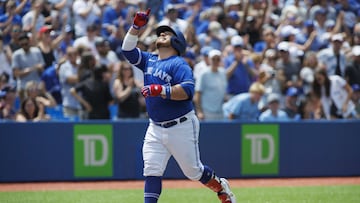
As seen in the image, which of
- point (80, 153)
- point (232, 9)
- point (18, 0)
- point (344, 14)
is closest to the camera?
point (80, 153)

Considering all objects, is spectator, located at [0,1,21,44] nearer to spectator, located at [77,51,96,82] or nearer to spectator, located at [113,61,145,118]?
spectator, located at [77,51,96,82]

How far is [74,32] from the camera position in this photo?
15906 millimetres

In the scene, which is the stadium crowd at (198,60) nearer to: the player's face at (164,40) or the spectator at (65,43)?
the spectator at (65,43)

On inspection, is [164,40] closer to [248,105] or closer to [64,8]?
[248,105]

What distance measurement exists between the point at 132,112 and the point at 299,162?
300 centimetres

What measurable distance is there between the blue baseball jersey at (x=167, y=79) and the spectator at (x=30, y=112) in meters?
5.12

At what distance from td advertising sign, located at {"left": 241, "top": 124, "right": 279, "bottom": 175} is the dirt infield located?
238mm

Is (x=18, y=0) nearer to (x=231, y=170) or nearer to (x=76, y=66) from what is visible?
(x=76, y=66)

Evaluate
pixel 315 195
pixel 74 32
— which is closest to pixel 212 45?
pixel 74 32

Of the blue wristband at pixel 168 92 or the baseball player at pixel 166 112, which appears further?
the baseball player at pixel 166 112

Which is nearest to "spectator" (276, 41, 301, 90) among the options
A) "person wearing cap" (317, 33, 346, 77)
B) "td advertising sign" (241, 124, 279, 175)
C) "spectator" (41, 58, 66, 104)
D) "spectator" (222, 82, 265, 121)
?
"person wearing cap" (317, 33, 346, 77)

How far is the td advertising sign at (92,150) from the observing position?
12.6 m

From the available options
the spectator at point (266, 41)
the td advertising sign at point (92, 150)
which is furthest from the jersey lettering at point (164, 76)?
the spectator at point (266, 41)

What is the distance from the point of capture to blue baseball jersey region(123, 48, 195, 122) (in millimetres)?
7832
